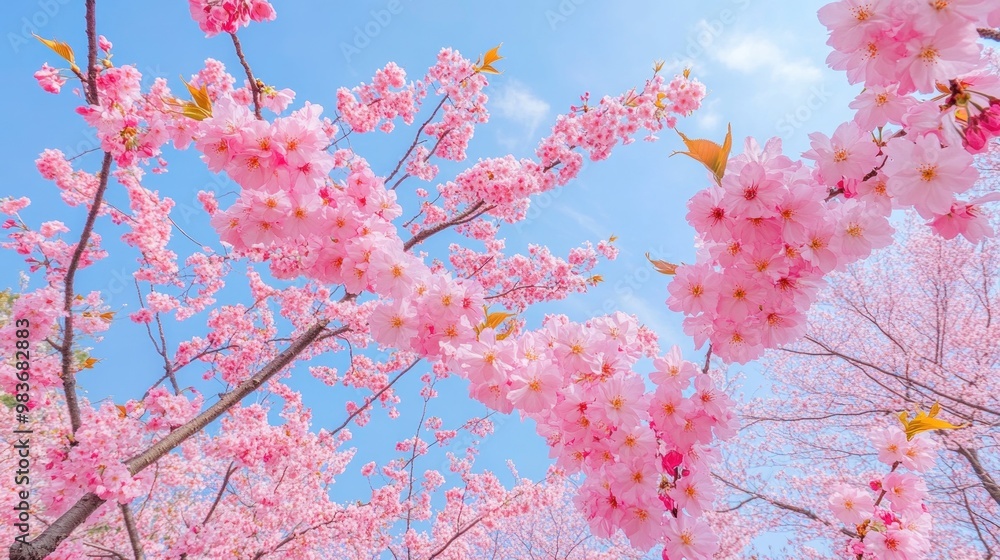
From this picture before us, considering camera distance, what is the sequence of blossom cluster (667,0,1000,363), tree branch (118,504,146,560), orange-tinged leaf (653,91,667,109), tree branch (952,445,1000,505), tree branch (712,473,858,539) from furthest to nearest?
tree branch (712,473,858,539), tree branch (952,445,1000,505), orange-tinged leaf (653,91,667,109), tree branch (118,504,146,560), blossom cluster (667,0,1000,363)

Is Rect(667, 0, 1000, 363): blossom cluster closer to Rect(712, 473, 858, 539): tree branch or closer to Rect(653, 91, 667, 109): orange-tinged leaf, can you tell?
Rect(653, 91, 667, 109): orange-tinged leaf

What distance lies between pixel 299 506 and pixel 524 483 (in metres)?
4.19

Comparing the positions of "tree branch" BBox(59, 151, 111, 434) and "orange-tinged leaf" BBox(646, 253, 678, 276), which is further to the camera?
"tree branch" BBox(59, 151, 111, 434)

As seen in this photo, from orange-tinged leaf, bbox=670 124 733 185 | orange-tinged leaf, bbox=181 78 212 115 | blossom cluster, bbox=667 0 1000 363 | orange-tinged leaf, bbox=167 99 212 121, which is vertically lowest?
blossom cluster, bbox=667 0 1000 363

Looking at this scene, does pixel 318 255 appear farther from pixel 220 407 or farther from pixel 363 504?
pixel 363 504

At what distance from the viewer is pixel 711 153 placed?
1.70 meters

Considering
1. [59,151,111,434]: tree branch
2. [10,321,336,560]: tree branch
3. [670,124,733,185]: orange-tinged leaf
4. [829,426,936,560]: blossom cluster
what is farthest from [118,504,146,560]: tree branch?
[829,426,936,560]: blossom cluster

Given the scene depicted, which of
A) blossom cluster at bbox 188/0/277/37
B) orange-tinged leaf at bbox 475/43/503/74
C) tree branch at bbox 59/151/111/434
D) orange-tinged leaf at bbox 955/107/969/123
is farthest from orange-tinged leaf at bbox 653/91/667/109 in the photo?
tree branch at bbox 59/151/111/434

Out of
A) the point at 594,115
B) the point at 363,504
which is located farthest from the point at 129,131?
the point at 363,504

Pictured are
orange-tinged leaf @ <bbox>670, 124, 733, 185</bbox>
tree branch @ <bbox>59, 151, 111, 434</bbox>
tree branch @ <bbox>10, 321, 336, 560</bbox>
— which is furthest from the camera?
tree branch @ <bbox>59, 151, 111, 434</bbox>

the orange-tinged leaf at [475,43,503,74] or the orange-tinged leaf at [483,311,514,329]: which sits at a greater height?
the orange-tinged leaf at [475,43,503,74]

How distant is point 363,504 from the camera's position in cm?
809

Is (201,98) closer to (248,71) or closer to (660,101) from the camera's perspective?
(248,71)

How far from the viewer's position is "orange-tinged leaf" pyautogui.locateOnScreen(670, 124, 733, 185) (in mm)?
1683
